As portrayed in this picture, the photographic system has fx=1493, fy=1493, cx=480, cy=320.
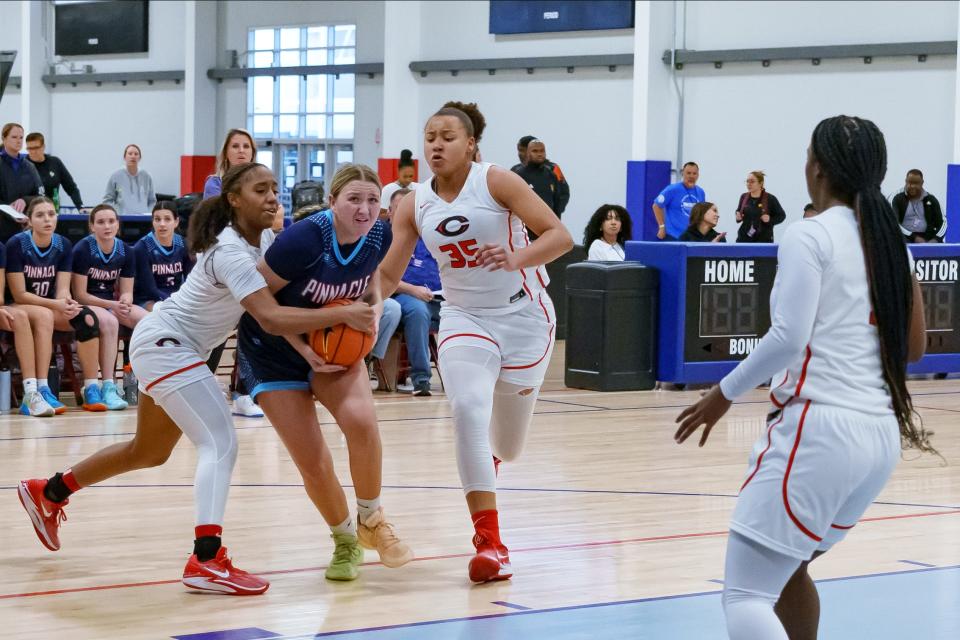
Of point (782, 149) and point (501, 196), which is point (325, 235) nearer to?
point (501, 196)

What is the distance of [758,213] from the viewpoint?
17500mm

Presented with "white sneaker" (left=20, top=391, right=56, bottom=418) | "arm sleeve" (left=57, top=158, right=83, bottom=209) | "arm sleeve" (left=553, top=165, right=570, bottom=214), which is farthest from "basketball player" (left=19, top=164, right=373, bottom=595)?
"arm sleeve" (left=553, top=165, right=570, bottom=214)

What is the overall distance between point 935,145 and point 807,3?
2572 millimetres

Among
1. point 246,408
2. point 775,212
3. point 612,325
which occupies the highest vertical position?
point 775,212

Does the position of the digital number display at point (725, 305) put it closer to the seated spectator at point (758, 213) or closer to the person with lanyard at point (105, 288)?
the person with lanyard at point (105, 288)

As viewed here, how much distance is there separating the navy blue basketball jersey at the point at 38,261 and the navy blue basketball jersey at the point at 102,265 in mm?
88

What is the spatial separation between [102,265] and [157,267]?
0.41m

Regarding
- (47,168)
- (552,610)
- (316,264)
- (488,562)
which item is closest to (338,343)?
(316,264)

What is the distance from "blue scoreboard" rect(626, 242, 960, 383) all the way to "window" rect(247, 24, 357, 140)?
13927 millimetres

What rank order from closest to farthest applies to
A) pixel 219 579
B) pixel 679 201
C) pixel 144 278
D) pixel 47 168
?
1. pixel 219 579
2. pixel 144 278
3. pixel 47 168
4. pixel 679 201

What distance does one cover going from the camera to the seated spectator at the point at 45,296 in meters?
9.03

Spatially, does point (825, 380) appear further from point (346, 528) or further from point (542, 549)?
point (542, 549)

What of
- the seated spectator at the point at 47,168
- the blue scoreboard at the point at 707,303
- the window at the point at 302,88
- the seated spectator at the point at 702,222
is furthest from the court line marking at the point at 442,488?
the window at the point at 302,88

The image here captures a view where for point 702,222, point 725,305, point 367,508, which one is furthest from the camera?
point 702,222
